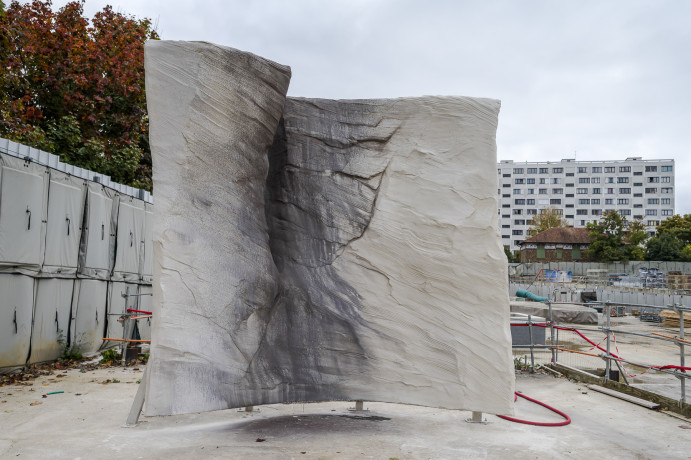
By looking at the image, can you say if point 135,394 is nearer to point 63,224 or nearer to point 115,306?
point 63,224

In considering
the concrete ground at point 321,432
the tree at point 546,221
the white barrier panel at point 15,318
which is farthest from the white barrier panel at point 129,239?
the tree at point 546,221

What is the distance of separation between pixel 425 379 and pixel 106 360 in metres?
6.24

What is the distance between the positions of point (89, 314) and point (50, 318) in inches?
39.8

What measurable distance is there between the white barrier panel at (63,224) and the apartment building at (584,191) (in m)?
67.1

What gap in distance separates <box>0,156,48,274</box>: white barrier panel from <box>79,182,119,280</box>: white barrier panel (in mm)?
1153

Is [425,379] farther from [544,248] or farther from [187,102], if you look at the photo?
[544,248]

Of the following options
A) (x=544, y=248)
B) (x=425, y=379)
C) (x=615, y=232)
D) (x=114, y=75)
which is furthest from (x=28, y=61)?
(x=544, y=248)

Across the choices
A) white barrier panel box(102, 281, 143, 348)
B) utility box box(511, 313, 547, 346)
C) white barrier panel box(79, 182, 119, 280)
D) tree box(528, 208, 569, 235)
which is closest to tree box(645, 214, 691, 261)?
tree box(528, 208, 569, 235)

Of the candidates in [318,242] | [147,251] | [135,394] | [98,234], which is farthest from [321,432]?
[147,251]

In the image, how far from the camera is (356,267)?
4.75m

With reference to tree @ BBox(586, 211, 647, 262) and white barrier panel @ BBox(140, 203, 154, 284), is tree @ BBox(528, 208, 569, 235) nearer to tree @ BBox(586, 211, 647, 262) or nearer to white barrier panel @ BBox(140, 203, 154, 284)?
tree @ BBox(586, 211, 647, 262)

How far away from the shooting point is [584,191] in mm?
74250

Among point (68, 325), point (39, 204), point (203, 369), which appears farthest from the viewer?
point (68, 325)

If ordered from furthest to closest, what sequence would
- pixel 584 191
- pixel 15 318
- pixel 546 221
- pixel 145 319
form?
1. pixel 584 191
2. pixel 546 221
3. pixel 145 319
4. pixel 15 318
